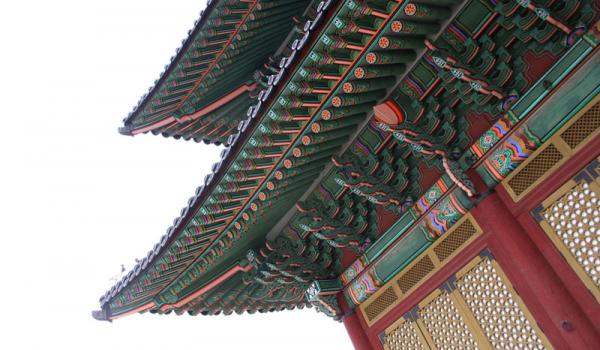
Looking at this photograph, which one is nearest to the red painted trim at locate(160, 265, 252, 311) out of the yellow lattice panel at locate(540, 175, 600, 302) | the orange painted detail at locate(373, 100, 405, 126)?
the orange painted detail at locate(373, 100, 405, 126)

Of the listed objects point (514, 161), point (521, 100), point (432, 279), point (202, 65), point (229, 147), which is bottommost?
point (432, 279)

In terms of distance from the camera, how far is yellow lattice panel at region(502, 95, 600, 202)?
4.27 meters

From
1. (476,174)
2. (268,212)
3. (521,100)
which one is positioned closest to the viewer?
(521,100)

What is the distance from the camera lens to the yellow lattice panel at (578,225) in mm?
4168

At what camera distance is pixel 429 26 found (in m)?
4.82

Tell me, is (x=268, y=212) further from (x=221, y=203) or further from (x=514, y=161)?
(x=514, y=161)

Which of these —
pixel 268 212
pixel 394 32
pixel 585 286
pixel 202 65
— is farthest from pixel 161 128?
pixel 585 286

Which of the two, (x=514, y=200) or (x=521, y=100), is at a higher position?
(x=521, y=100)

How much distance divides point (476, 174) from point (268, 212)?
307 centimetres

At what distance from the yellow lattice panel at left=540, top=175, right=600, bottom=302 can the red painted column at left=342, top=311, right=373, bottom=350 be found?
314 centimetres

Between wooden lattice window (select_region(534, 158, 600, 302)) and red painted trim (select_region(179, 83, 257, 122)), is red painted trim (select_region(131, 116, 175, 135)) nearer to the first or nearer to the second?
Result: red painted trim (select_region(179, 83, 257, 122))

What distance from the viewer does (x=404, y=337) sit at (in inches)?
231

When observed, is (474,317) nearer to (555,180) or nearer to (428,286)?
(428,286)

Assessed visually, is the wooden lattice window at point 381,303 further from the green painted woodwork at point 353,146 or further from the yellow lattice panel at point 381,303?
the green painted woodwork at point 353,146
